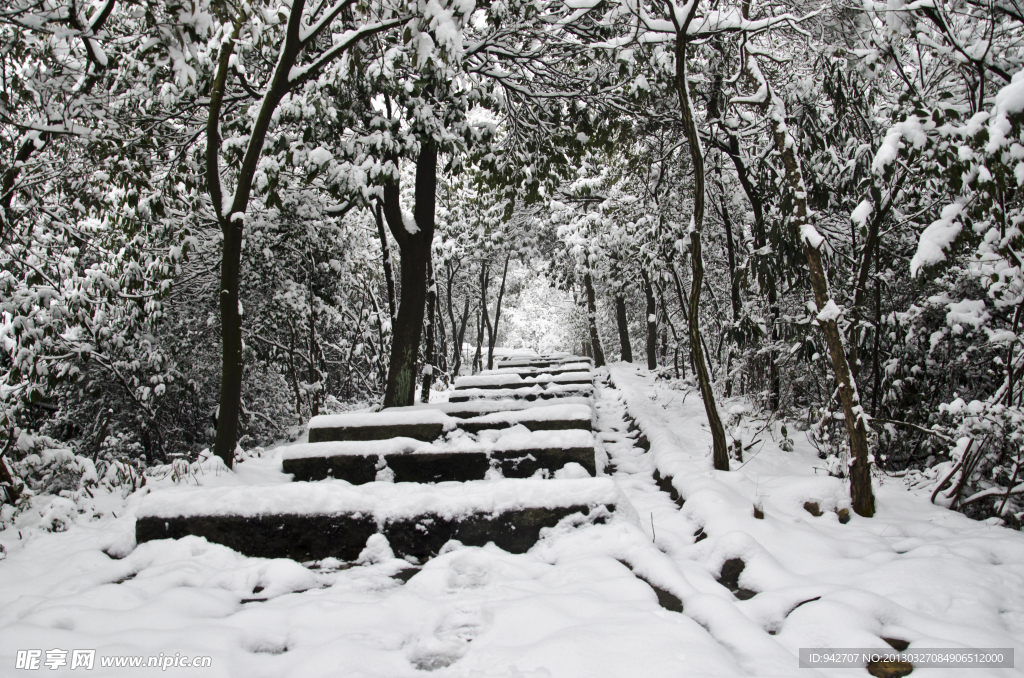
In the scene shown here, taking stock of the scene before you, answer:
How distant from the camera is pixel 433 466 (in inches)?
136

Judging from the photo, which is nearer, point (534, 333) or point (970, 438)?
point (970, 438)

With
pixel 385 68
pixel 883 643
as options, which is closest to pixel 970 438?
pixel 883 643

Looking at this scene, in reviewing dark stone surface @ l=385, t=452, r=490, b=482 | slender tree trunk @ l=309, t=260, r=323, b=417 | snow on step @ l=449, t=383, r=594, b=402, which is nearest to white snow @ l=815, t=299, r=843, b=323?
dark stone surface @ l=385, t=452, r=490, b=482

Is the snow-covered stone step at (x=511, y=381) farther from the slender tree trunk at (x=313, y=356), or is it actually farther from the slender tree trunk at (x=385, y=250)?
the slender tree trunk at (x=313, y=356)

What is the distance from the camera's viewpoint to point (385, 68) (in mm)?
5023

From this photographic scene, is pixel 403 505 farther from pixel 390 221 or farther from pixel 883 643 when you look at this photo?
pixel 390 221

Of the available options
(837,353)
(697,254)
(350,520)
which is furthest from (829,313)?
(350,520)

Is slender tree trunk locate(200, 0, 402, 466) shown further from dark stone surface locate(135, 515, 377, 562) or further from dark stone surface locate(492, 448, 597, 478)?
dark stone surface locate(492, 448, 597, 478)

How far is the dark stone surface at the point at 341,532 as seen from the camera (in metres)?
2.59

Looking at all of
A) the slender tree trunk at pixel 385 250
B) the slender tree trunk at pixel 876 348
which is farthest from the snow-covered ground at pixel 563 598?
the slender tree trunk at pixel 385 250

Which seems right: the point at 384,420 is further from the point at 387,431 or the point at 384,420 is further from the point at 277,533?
the point at 277,533

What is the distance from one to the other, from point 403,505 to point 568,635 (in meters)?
1.26

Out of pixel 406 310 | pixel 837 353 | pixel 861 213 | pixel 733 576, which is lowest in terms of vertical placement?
pixel 733 576

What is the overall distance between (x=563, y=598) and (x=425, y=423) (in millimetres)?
2335
